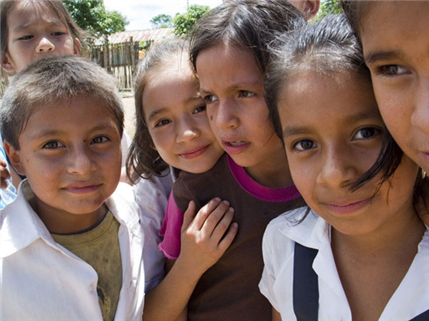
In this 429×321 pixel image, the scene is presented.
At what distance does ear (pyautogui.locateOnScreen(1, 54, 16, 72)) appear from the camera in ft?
8.71

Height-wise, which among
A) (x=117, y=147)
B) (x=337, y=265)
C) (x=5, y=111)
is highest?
(x=5, y=111)

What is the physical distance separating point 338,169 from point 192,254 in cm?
82

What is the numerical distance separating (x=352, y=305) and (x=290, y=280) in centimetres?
22

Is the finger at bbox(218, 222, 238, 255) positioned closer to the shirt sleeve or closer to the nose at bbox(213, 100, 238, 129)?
the shirt sleeve

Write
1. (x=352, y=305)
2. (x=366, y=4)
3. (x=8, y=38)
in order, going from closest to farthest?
1. (x=366, y=4)
2. (x=352, y=305)
3. (x=8, y=38)

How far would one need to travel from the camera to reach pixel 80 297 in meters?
1.44

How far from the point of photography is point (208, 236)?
1646 mm

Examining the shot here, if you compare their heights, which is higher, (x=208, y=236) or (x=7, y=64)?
(x=7, y=64)

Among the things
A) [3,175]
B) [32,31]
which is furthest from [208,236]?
[32,31]

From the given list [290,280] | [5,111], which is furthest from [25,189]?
[290,280]

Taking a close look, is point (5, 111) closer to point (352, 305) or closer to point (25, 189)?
point (25, 189)

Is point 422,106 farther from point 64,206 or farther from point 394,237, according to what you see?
point 64,206

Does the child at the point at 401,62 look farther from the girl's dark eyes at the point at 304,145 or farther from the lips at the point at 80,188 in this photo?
the lips at the point at 80,188

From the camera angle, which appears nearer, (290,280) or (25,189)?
(290,280)
